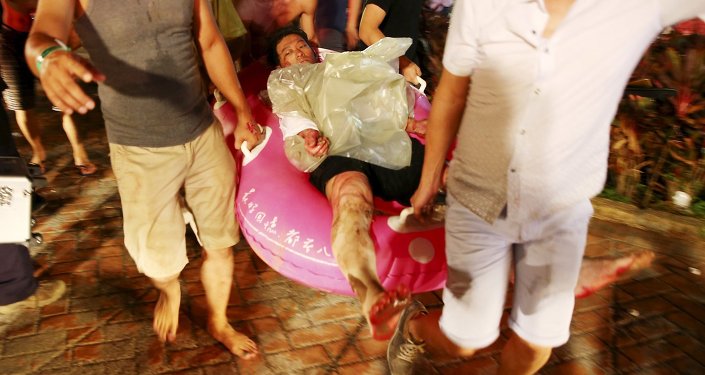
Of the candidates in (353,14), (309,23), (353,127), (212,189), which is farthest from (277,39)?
(212,189)

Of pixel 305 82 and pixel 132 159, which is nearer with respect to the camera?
pixel 132 159

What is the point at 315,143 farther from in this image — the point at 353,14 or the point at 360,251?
the point at 353,14

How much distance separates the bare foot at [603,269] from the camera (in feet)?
7.16

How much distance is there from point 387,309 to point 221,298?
42.4 inches

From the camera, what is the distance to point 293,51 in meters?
3.34

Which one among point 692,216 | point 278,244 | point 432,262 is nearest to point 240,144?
point 278,244

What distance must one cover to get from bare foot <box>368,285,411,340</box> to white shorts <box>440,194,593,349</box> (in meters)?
0.22

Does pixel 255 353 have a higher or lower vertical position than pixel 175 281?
lower

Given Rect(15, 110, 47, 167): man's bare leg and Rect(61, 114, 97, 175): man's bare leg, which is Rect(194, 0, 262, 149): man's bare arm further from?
Rect(15, 110, 47, 167): man's bare leg

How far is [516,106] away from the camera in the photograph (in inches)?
61.9

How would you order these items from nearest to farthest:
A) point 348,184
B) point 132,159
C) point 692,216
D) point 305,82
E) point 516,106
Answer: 1. point 516,106
2. point 132,159
3. point 348,184
4. point 305,82
5. point 692,216

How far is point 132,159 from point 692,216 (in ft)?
11.2

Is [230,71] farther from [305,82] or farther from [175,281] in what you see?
[175,281]

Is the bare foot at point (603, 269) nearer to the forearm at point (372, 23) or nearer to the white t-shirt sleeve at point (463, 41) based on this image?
the white t-shirt sleeve at point (463, 41)
